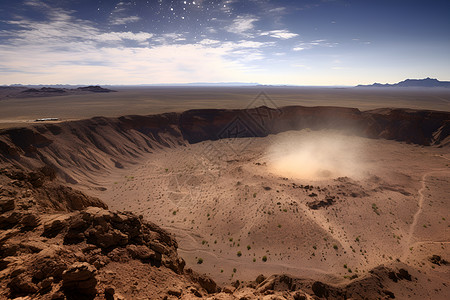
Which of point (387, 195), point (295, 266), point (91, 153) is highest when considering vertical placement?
point (91, 153)

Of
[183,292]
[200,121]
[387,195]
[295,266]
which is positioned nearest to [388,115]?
[387,195]

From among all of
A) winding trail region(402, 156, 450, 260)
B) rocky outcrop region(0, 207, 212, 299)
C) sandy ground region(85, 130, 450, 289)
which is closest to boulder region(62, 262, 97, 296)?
rocky outcrop region(0, 207, 212, 299)

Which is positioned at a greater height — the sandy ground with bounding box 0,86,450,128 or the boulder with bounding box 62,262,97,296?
the sandy ground with bounding box 0,86,450,128

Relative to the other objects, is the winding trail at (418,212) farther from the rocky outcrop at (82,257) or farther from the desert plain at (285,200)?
the rocky outcrop at (82,257)

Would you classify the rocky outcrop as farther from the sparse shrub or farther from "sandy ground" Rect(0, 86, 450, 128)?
"sandy ground" Rect(0, 86, 450, 128)

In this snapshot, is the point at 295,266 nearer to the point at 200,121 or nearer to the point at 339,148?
the point at 339,148

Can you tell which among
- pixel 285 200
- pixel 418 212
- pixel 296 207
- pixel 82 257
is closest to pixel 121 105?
pixel 285 200

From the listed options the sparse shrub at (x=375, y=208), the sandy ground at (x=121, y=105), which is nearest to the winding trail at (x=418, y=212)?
the sparse shrub at (x=375, y=208)

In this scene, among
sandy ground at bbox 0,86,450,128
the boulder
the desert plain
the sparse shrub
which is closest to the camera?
the boulder
